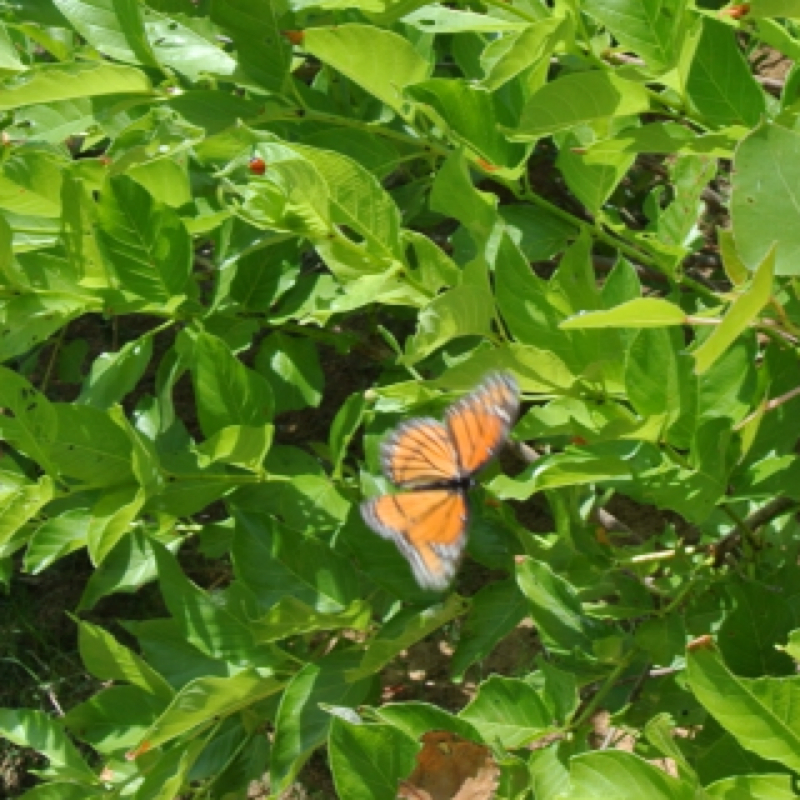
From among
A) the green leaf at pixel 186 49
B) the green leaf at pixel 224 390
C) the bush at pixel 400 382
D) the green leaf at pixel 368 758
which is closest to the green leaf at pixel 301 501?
the bush at pixel 400 382

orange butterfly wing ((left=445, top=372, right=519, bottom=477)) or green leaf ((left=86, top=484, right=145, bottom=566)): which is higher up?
orange butterfly wing ((left=445, top=372, right=519, bottom=477))

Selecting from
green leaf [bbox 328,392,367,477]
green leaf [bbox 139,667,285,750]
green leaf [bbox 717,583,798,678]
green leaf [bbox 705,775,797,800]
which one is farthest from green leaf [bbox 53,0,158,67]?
green leaf [bbox 705,775,797,800]

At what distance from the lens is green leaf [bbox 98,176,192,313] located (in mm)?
1955

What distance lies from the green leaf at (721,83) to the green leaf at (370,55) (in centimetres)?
36

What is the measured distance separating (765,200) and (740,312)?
0.64 feet

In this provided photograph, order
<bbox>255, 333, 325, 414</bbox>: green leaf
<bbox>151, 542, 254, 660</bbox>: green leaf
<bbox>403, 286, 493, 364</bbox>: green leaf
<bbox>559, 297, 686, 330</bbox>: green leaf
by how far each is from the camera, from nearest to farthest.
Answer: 1. <bbox>559, 297, 686, 330</bbox>: green leaf
2. <bbox>403, 286, 493, 364</bbox>: green leaf
3. <bbox>151, 542, 254, 660</bbox>: green leaf
4. <bbox>255, 333, 325, 414</bbox>: green leaf

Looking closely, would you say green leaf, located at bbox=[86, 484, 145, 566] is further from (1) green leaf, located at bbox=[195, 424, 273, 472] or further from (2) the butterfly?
(2) the butterfly

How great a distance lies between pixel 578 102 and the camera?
160 centimetres

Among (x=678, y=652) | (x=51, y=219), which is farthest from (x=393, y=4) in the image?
(x=678, y=652)

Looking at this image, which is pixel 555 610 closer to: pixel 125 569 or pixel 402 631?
pixel 402 631

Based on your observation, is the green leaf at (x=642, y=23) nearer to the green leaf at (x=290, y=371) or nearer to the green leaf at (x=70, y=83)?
the green leaf at (x=70, y=83)

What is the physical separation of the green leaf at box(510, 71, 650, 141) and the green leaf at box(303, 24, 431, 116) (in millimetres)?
219

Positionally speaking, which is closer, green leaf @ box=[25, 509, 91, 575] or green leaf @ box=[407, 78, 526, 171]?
green leaf @ box=[407, 78, 526, 171]

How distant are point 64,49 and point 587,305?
1.07 meters
